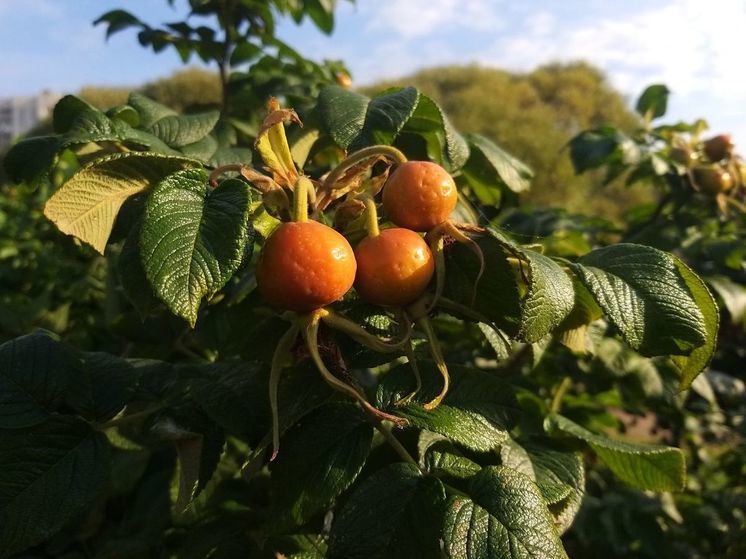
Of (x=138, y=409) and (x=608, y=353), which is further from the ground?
(x=138, y=409)

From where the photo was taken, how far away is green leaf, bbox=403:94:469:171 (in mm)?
1118

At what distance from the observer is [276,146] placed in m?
0.85

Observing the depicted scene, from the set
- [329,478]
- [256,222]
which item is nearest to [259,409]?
[329,478]

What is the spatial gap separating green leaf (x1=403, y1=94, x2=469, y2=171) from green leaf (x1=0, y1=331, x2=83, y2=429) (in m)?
0.64

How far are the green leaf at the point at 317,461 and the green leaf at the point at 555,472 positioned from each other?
10.2 inches

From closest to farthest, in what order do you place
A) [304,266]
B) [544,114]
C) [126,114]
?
1. [304,266]
2. [126,114]
3. [544,114]

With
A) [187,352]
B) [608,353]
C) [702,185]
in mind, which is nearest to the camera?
[187,352]

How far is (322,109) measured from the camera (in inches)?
41.8

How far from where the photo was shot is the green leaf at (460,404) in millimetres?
838

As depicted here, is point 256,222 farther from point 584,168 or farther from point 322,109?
point 584,168

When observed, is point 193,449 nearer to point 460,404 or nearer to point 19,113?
point 460,404

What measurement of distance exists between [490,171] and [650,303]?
66 centimetres

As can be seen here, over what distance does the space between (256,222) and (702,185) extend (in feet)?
5.37

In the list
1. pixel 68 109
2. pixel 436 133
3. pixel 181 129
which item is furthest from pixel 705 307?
pixel 68 109
